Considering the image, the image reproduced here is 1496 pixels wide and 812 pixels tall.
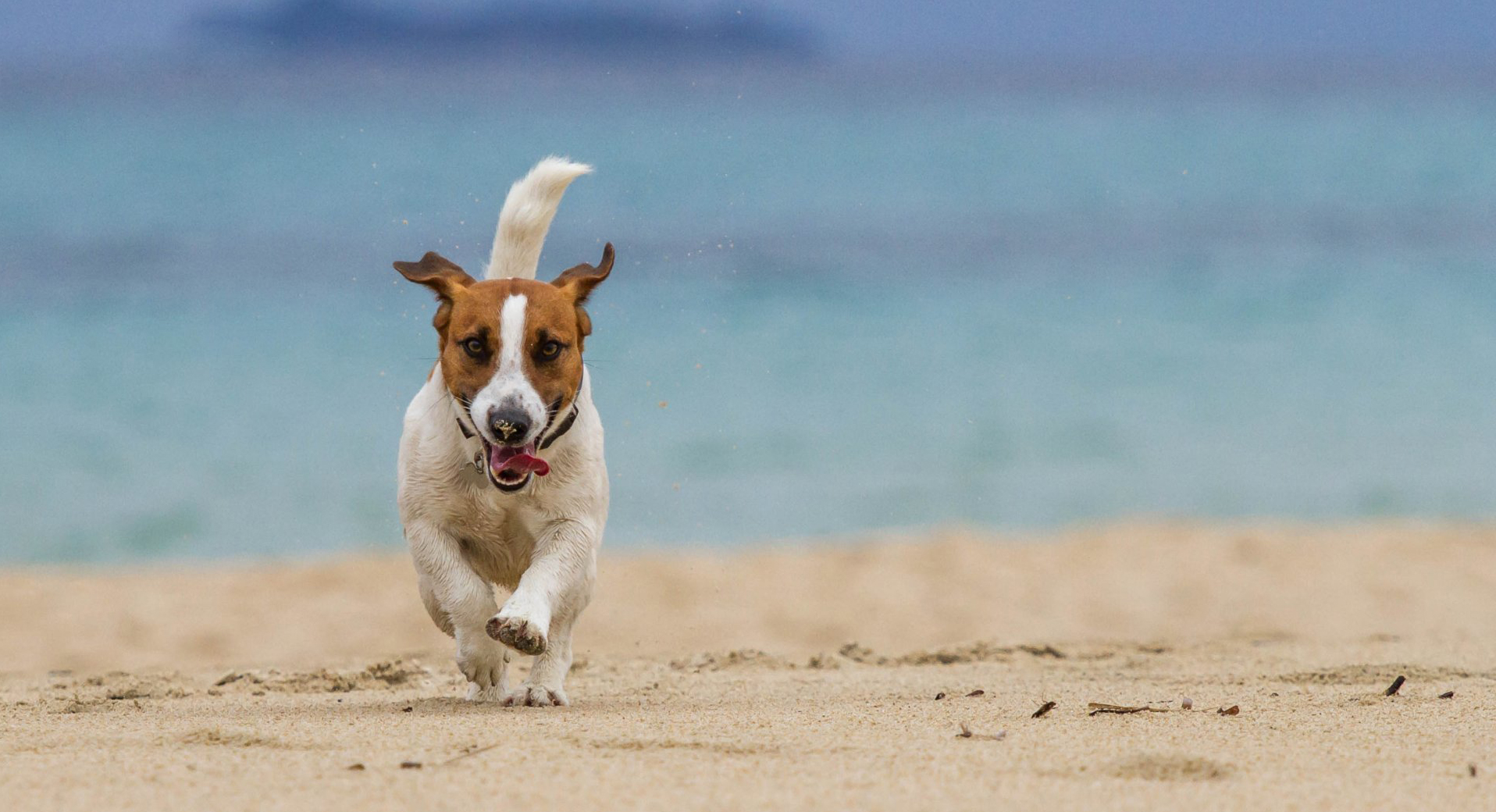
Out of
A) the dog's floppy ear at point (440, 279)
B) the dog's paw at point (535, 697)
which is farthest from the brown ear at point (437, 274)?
the dog's paw at point (535, 697)

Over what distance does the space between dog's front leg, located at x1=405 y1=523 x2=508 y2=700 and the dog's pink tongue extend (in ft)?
1.55

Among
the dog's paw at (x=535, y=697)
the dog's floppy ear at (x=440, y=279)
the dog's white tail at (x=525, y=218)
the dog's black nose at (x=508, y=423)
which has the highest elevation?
the dog's white tail at (x=525, y=218)

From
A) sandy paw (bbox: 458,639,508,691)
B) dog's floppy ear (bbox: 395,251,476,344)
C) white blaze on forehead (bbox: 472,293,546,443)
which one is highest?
dog's floppy ear (bbox: 395,251,476,344)

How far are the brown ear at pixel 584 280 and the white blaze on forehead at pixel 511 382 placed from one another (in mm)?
364

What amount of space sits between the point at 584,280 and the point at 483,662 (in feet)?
4.15

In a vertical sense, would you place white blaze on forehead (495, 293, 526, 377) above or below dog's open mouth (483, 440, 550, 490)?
above

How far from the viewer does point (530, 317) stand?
15.3ft

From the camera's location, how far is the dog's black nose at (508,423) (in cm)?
445

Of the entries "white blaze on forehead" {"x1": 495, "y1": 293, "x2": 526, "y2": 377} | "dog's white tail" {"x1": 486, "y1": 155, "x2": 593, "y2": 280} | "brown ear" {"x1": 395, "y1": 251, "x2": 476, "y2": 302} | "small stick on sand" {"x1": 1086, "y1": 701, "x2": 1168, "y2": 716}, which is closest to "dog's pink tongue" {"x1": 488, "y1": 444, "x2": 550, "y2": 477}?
"white blaze on forehead" {"x1": 495, "y1": 293, "x2": 526, "y2": 377}

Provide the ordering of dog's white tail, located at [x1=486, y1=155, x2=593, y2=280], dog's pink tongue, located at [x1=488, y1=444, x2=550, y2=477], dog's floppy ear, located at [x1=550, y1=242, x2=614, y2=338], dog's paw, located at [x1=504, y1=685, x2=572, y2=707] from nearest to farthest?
dog's pink tongue, located at [x1=488, y1=444, x2=550, y2=477]
dog's paw, located at [x1=504, y1=685, x2=572, y2=707]
dog's floppy ear, located at [x1=550, y1=242, x2=614, y2=338]
dog's white tail, located at [x1=486, y1=155, x2=593, y2=280]

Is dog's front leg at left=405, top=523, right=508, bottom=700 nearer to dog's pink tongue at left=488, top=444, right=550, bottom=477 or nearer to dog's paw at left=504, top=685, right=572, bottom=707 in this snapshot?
dog's paw at left=504, top=685, right=572, bottom=707

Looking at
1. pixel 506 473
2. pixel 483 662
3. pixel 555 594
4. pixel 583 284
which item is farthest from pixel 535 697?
pixel 583 284

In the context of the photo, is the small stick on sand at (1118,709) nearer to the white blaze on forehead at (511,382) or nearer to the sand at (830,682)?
the sand at (830,682)

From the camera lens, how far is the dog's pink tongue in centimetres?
457
